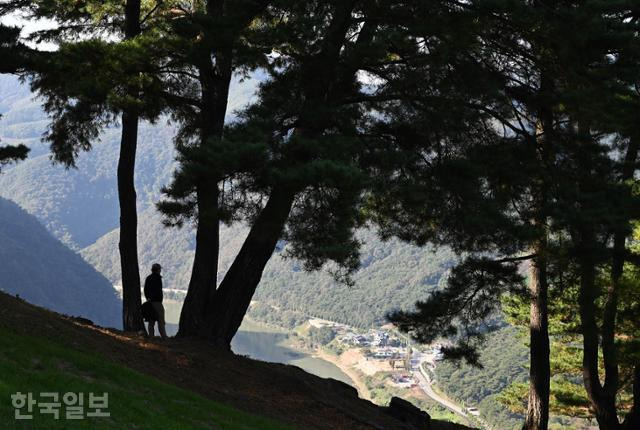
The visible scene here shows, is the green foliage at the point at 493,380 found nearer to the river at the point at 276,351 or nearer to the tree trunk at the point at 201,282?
the river at the point at 276,351

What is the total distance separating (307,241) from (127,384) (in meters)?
2.50

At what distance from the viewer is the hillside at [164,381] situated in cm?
561

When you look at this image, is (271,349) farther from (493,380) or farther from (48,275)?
(493,380)

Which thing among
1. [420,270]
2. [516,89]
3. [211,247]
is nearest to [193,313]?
[211,247]

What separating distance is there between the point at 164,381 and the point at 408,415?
13.8ft

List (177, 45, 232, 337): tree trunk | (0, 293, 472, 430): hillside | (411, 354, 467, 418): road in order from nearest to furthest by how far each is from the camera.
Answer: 1. (0, 293, 472, 430): hillside
2. (177, 45, 232, 337): tree trunk
3. (411, 354, 467, 418): road

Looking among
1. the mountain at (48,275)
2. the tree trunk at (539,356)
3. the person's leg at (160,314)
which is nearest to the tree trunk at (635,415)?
the tree trunk at (539,356)

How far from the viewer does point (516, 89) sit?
8.76 meters

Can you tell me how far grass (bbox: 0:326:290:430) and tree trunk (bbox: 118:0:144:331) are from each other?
8.78 ft

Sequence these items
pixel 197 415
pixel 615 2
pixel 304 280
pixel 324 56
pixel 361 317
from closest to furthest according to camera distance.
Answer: pixel 197 415 < pixel 615 2 < pixel 324 56 < pixel 361 317 < pixel 304 280

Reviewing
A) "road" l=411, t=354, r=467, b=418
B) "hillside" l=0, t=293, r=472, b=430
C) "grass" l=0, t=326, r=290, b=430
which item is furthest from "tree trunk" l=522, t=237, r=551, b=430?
"road" l=411, t=354, r=467, b=418

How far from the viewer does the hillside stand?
18.4 ft

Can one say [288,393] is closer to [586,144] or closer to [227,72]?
[227,72]

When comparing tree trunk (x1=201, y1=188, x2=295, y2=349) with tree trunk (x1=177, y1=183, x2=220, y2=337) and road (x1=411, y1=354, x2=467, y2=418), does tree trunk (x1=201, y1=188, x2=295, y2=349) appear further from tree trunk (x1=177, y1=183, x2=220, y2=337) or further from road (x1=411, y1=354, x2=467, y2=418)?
road (x1=411, y1=354, x2=467, y2=418)
